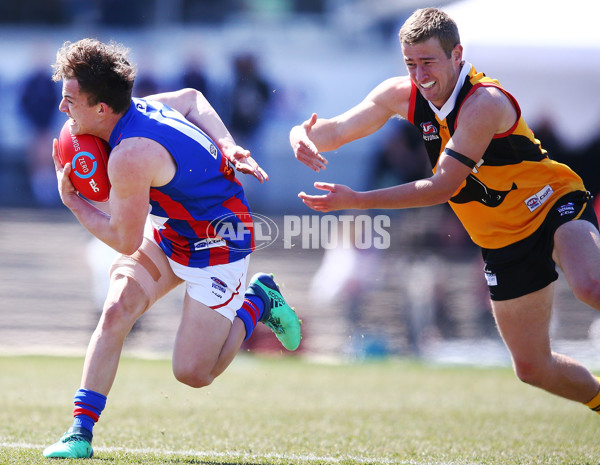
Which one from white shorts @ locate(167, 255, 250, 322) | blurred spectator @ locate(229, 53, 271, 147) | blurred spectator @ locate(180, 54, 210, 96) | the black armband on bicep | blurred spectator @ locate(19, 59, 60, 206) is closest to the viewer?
the black armband on bicep

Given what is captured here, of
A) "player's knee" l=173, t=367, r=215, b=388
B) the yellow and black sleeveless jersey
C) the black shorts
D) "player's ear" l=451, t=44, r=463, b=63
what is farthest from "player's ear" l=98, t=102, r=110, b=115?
the black shorts

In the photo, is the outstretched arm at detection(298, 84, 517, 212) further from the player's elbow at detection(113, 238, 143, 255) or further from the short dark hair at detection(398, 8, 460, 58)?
the player's elbow at detection(113, 238, 143, 255)

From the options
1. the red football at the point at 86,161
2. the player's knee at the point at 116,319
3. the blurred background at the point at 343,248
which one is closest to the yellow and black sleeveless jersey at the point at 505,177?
the red football at the point at 86,161

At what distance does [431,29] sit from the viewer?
3686mm

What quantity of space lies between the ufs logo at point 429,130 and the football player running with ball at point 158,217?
86 cm

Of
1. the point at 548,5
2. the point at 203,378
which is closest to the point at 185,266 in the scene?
the point at 203,378

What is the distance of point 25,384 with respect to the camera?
6.42 metres

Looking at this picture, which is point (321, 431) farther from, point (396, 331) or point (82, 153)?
point (396, 331)

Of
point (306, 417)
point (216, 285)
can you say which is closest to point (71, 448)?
point (216, 285)

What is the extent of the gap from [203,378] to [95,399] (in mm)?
572

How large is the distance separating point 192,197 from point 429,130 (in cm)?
122

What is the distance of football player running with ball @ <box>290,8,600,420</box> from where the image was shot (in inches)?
145

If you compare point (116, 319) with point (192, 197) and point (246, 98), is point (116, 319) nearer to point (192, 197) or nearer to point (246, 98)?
point (192, 197)

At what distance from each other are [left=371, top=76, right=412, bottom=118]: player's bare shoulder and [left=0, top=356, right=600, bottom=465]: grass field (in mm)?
1801
